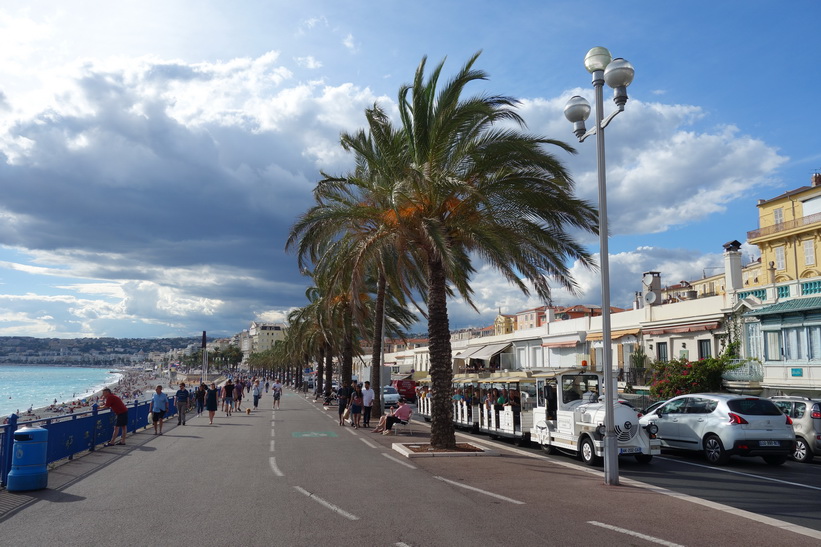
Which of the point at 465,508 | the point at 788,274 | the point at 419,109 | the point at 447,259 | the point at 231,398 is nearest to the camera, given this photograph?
the point at 465,508

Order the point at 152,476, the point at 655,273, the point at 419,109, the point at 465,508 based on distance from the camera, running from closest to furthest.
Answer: the point at 465,508 < the point at 152,476 < the point at 419,109 < the point at 655,273

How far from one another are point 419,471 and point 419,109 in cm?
893

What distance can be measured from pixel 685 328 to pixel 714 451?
59.0 ft

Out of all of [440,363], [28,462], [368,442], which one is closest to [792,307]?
[440,363]

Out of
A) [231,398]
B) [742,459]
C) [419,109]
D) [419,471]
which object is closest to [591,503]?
[419,471]

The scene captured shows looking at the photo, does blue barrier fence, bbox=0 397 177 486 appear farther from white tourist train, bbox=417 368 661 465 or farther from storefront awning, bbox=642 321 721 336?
storefront awning, bbox=642 321 721 336

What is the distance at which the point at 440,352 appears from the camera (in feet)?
53.9

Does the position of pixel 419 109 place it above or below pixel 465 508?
above

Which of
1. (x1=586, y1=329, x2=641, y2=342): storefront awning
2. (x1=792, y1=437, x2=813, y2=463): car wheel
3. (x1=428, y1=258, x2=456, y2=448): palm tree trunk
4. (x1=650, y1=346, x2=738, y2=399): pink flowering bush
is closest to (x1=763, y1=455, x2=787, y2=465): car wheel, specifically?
(x1=792, y1=437, x2=813, y2=463): car wheel

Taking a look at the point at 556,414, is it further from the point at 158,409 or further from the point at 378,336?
the point at 158,409

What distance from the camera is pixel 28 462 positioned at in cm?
1027

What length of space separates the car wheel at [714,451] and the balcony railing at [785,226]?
39.3 meters

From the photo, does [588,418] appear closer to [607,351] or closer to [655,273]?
[607,351]

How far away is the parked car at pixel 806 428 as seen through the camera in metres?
15.5
